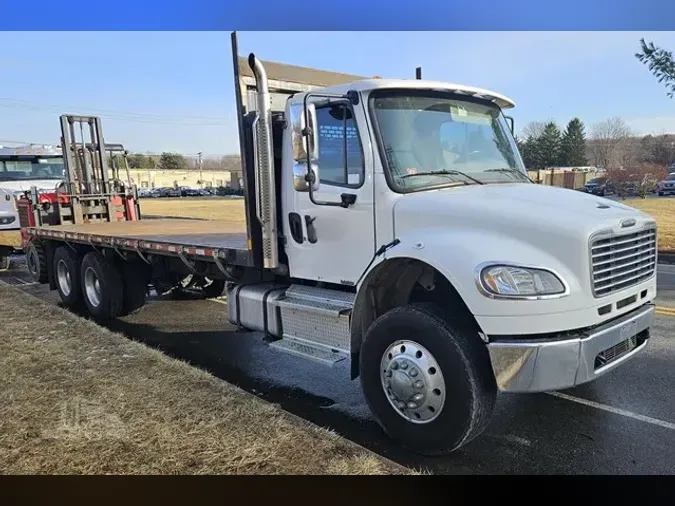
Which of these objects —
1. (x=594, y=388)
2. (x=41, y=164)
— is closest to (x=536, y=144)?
(x=41, y=164)

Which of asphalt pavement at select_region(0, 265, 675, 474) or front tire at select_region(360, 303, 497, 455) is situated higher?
front tire at select_region(360, 303, 497, 455)

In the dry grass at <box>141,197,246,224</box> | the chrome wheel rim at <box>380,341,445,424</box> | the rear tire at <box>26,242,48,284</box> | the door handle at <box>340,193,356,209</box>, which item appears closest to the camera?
the chrome wheel rim at <box>380,341,445,424</box>

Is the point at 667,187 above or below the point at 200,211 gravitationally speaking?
below

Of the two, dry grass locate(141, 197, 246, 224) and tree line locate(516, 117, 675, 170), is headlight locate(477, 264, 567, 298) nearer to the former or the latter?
dry grass locate(141, 197, 246, 224)

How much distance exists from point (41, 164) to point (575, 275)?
1567 cm

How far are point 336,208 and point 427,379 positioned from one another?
1.58 meters

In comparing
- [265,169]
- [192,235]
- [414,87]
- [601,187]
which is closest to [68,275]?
[192,235]

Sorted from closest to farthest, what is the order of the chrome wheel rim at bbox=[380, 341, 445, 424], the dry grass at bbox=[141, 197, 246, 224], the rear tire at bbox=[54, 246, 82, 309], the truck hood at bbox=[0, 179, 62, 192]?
the chrome wheel rim at bbox=[380, 341, 445, 424]
the rear tire at bbox=[54, 246, 82, 309]
the truck hood at bbox=[0, 179, 62, 192]
the dry grass at bbox=[141, 197, 246, 224]

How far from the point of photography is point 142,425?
403cm

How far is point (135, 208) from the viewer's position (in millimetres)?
11562

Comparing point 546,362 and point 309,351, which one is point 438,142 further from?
point 309,351

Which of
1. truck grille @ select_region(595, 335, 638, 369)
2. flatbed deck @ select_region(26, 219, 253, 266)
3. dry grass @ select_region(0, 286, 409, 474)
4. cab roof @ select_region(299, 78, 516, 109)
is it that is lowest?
dry grass @ select_region(0, 286, 409, 474)

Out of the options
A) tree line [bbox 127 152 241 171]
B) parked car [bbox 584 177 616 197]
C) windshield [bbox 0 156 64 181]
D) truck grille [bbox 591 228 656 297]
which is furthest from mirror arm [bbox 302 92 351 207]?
tree line [bbox 127 152 241 171]

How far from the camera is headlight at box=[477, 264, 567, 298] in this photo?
337 centimetres
